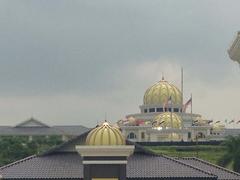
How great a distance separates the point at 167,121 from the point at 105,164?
3399 inches

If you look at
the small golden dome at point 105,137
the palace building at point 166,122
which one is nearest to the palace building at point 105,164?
the small golden dome at point 105,137

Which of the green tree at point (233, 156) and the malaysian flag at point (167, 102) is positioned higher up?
the malaysian flag at point (167, 102)

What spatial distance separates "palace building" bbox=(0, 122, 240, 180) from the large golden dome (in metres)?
85.8

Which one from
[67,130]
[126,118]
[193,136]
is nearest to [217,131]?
[193,136]

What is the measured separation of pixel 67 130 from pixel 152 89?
1625 inches

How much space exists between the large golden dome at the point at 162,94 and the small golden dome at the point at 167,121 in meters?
8.04

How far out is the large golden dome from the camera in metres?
134

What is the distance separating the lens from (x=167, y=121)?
122 m

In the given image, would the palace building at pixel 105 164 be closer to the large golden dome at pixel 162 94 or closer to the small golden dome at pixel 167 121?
the small golden dome at pixel 167 121

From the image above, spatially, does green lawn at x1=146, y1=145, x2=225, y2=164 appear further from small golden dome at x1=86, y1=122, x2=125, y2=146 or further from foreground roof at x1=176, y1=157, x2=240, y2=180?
small golden dome at x1=86, y1=122, x2=125, y2=146

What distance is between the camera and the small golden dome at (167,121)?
4779 inches

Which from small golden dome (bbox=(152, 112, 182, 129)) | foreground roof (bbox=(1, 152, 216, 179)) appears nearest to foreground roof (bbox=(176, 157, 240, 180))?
foreground roof (bbox=(1, 152, 216, 179))

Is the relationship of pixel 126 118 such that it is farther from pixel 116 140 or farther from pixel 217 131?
pixel 116 140

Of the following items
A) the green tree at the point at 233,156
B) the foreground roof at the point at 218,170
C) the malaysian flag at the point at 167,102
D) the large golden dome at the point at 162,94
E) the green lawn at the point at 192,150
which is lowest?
the foreground roof at the point at 218,170
